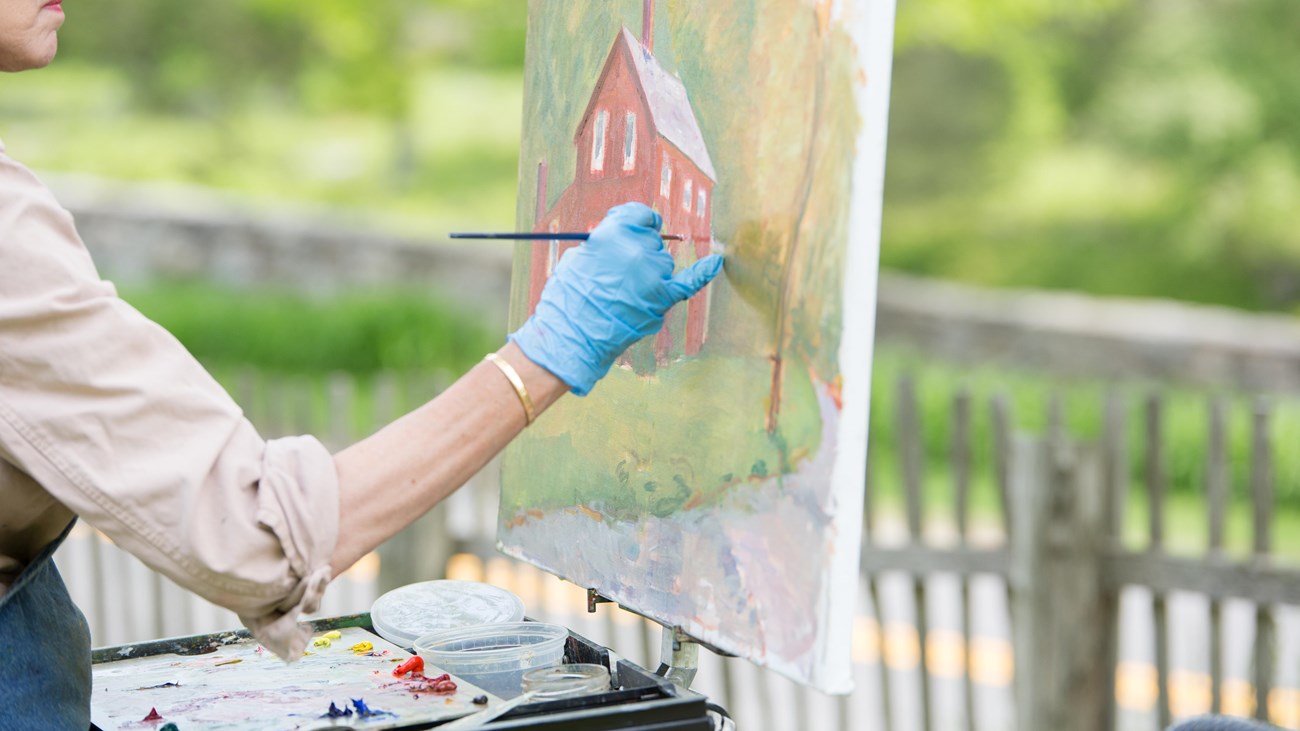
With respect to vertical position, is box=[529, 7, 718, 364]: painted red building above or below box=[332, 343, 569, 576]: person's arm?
above

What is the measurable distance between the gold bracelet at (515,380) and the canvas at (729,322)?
28 cm

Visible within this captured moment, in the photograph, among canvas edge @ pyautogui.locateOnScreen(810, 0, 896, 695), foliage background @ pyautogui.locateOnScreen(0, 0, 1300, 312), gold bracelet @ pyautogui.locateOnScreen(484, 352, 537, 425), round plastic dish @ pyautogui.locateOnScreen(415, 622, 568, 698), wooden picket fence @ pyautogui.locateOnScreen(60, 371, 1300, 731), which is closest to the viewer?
canvas edge @ pyautogui.locateOnScreen(810, 0, 896, 695)

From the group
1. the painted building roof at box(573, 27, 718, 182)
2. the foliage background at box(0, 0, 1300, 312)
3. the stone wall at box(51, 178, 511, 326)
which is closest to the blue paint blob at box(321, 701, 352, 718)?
the painted building roof at box(573, 27, 718, 182)

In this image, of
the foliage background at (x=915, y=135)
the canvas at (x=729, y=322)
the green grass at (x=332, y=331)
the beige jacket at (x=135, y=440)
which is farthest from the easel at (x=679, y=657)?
the green grass at (x=332, y=331)

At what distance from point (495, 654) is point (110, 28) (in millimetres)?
15038

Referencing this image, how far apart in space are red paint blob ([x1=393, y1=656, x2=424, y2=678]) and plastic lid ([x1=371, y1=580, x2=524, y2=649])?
14 cm

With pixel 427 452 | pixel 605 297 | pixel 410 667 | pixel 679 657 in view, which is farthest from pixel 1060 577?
pixel 427 452

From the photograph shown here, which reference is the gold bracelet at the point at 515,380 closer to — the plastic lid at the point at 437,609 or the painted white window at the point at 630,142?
the painted white window at the point at 630,142

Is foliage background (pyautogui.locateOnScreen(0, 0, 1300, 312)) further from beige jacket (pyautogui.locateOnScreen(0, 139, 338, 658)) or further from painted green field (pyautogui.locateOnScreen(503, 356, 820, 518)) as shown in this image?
beige jacket (pyautogui.locateOnScreen(0, 139, 338, 658))

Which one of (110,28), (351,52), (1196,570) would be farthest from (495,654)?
(110,28)

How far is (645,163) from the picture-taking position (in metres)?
1.84

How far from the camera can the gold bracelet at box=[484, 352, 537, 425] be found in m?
1.54

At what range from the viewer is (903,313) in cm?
987

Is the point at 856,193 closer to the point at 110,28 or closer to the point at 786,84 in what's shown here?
the point at 786,84
